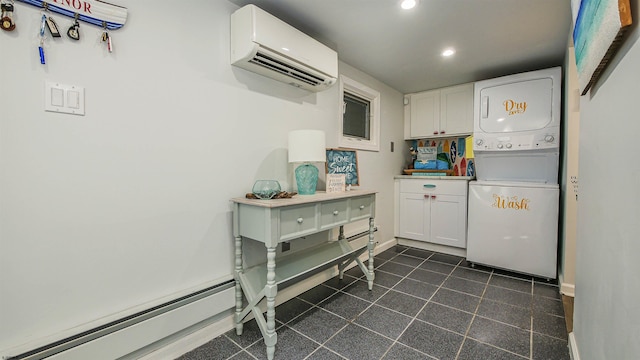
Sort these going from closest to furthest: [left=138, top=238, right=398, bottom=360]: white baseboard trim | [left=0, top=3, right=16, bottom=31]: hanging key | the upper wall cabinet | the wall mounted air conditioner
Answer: [left=0, top=3, right=16, bottom=31]: hanging key < [left=138, top=238, right=398, bottom=360]: white baseboard trim < the wall mounted air conditioner < the upper wall cabinet

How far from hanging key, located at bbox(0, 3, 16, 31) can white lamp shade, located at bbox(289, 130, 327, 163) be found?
4.47 ft

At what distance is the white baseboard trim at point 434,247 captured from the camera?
335cm

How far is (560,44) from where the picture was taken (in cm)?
236

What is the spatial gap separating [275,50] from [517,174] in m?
2.73

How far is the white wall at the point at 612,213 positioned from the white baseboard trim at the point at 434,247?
2.14m

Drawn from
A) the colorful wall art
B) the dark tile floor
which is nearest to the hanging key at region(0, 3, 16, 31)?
the dark tile floor

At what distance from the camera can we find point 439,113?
3.58m

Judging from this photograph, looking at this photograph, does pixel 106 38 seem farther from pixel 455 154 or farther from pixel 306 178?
pixel 455 154

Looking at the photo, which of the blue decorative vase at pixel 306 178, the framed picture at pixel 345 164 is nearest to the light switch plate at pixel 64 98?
the blue decorative vase at pixel 306 178

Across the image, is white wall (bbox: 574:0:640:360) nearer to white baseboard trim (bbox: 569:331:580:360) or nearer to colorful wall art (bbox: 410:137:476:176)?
white baseboard trim (bbox: 569:331:580:360)

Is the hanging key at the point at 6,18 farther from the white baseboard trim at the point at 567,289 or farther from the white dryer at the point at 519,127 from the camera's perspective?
the white baseboard trim at the point at 567,289

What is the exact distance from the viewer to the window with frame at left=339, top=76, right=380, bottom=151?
113 inches

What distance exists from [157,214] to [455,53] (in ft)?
9.09

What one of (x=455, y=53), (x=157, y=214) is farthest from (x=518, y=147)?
(x=157, y=214)
